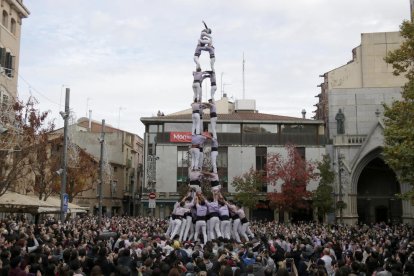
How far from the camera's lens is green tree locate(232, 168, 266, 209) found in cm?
5084

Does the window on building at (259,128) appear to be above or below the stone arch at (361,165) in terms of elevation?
above

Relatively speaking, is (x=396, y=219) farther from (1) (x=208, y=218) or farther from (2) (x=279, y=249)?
(2) (x=279, y=249)

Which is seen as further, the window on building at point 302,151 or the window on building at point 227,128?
the window on building at point 227,128

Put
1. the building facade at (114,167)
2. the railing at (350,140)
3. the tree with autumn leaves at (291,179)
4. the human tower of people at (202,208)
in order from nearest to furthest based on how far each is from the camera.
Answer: the human tower of people at (202,208) → the tree with autumn leaves at (291,179) → the railing at (350,140) → the building facade at (114,167)

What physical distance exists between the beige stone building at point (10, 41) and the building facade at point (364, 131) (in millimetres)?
30490

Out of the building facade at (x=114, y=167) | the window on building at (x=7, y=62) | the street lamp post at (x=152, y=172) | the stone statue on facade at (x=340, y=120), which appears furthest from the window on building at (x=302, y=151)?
the window on building at (x=7, y=62)

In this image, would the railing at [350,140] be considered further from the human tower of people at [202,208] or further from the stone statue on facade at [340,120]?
the human tower of people at [202,208]

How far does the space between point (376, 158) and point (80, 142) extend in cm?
3989

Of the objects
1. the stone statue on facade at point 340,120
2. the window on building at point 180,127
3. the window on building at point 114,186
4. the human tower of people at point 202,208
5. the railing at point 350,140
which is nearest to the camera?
the human tower of people at point 202,208

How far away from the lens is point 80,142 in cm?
6975

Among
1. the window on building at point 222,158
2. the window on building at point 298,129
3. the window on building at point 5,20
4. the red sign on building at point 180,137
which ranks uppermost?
the window on building at point 5,20

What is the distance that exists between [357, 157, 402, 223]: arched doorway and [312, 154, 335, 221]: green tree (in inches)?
175

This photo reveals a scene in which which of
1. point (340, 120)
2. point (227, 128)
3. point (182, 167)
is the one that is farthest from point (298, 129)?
point (182, 167)

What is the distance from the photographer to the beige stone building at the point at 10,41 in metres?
34.8
